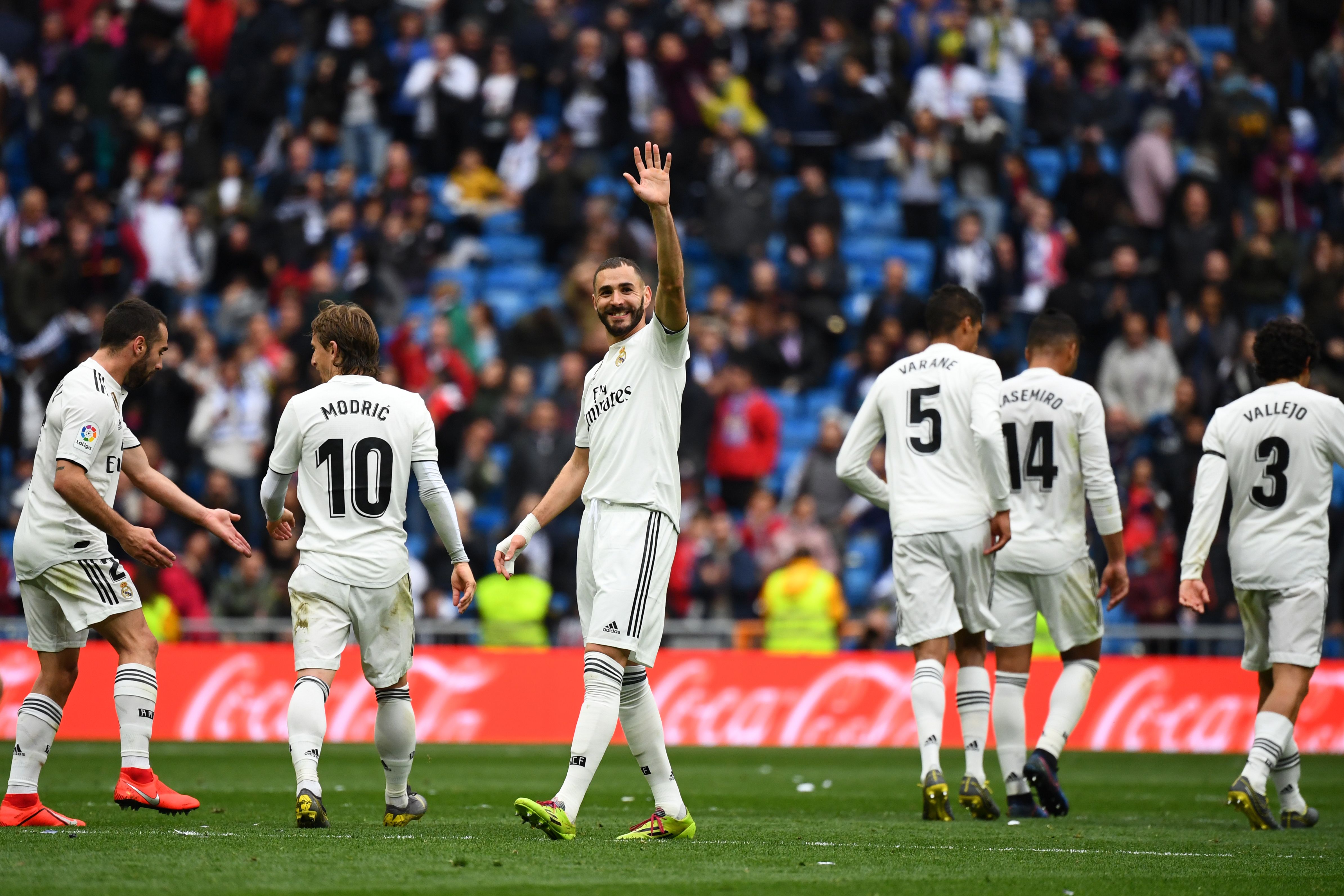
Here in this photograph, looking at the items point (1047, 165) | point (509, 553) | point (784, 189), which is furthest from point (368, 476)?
point (1047, 165)

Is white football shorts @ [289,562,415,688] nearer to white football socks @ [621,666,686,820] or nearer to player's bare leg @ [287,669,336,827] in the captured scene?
player's bare leg @ [287,669,336,827]

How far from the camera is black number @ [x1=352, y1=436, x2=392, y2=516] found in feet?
26.6

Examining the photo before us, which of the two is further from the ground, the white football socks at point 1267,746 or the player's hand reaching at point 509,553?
the player's hand reaching at point 509,553

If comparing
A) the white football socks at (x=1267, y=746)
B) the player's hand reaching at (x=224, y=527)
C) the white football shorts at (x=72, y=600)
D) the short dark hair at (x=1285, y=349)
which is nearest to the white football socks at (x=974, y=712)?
the white football socks at (x=1267, y=746)

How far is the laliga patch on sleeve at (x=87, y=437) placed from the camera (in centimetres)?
809

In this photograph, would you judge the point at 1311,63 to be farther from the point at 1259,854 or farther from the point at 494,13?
Result: the point at 1259,854

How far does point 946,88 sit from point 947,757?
435 inches

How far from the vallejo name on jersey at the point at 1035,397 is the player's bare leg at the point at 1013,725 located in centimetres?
146

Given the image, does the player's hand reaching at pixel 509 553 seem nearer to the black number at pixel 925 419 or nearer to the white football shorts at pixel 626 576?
the white football shorts at pixel 626 576

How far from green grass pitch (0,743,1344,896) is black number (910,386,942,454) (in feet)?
6.87

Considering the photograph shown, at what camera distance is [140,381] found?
8.56m

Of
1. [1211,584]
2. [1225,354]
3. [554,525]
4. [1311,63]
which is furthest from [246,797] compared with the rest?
[1311,63]

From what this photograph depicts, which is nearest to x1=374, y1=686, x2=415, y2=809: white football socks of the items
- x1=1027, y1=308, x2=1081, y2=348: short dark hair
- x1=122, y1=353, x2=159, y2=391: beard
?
x1=122, y1=353, x2=159, y2=391: beard

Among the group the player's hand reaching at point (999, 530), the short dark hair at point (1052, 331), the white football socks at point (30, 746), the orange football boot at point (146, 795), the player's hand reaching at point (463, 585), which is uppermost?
the short dark hair at point (1052, 331)
